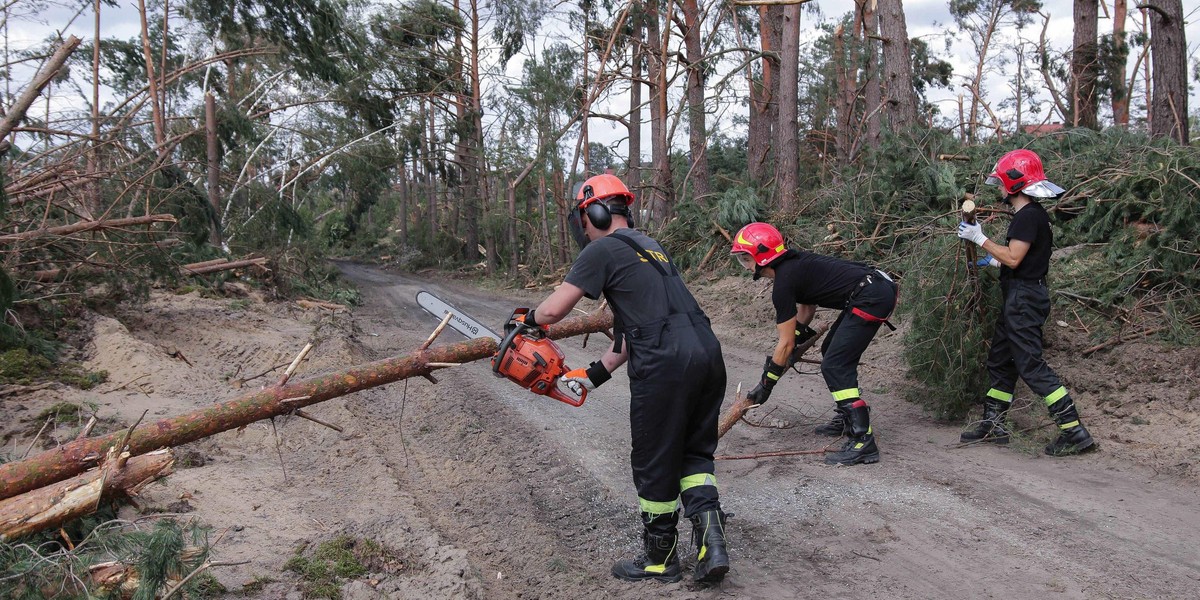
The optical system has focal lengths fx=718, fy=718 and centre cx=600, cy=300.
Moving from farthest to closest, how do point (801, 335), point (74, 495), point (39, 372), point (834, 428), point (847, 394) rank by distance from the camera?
1. point (39, 372)
2. point (834, 428)
3. point (801, 335)
4. point (847, 394)
5. point (74, 495)

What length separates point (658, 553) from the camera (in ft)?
11.4

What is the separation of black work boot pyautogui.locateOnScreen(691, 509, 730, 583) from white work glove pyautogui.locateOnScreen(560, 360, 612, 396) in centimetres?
87

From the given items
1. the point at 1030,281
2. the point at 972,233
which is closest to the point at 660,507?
the point at 972,233

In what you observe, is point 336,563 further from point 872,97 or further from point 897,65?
point 872,97

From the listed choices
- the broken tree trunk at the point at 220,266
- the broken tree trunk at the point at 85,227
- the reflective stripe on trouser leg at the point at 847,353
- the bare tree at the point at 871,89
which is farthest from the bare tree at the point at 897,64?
the broken tree trunk at the point at 220,266

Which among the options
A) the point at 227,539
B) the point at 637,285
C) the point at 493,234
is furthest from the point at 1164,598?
the point at 493,234

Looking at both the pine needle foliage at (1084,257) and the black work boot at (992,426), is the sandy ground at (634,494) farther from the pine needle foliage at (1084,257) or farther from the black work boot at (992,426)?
the pine needle foliage at (1084,257)

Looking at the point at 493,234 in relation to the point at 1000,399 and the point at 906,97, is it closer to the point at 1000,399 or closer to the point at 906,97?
the point at 906,97

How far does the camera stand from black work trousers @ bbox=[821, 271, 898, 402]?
504 centimetres

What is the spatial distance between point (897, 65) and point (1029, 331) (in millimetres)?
8249

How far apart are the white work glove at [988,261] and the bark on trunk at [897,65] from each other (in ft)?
22.7

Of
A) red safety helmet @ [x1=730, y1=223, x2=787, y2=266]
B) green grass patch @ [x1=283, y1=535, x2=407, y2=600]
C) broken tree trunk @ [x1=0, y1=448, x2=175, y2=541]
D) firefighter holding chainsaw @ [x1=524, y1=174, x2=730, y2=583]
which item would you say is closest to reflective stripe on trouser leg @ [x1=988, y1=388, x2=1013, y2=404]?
red safety helmet @ [x1=730, y1=223, x2=787, y2=266]

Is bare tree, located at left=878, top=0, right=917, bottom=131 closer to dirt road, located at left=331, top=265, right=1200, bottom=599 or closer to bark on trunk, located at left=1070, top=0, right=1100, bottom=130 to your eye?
bark on trunk, located at left=1070, top=0, right=1100, bottom=130

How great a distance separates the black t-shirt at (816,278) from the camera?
4.99 metres
